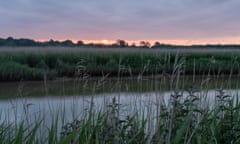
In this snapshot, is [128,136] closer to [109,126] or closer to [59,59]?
[109,126]

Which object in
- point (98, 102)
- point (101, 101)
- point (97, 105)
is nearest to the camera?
point (97, 105)

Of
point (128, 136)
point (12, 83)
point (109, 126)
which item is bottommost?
point (12, 83)

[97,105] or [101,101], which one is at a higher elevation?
[97,105]

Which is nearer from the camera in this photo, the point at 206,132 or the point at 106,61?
the point at 206,132

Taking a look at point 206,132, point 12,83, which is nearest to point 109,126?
point 206,132

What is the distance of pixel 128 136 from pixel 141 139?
0.38ft

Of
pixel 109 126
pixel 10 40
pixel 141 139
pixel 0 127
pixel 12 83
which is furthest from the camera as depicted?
pixel 10 40

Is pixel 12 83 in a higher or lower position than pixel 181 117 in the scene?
lower

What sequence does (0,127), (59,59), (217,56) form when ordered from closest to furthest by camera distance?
(0,127) < (59,59) < (217,56)

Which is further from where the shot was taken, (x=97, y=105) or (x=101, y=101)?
(x=101, y=101)

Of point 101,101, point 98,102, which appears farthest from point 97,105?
point 101,101

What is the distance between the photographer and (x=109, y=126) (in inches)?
65.0

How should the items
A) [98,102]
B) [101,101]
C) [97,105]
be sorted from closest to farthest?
[97,105] → [98,102] → [101,101]

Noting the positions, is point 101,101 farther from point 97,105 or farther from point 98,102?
point 97,105
